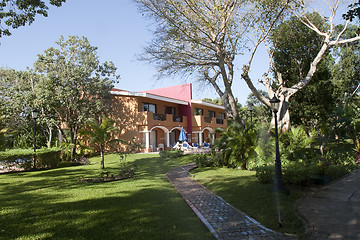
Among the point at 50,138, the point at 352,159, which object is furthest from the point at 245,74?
the point at 50,138

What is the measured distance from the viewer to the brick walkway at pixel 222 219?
4.77 meters

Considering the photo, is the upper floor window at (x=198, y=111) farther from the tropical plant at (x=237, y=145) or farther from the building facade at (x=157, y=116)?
the tropical plant at (x=237, y=145)

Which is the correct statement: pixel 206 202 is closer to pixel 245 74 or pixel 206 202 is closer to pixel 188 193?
pixel 188 193

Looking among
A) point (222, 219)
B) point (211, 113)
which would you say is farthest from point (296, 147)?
point (211, 113)

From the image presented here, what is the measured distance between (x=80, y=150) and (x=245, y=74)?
49.5 feet

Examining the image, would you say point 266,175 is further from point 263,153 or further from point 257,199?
point 263,153

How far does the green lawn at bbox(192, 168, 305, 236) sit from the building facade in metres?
10.3

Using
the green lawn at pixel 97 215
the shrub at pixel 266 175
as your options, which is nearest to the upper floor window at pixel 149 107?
Answer: the green lawn at pixel 97 215

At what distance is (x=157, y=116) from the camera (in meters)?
26.7

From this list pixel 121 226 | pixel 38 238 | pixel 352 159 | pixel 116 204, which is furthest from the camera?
pixel 352 159

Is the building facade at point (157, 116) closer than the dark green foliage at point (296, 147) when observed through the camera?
No

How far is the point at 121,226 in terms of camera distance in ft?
16.1

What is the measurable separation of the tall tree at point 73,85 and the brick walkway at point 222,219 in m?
15.5

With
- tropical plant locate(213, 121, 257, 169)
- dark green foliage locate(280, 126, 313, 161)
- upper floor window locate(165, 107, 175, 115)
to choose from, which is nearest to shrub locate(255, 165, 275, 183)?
dark green foliage locate(280, 126, 313, 161)
